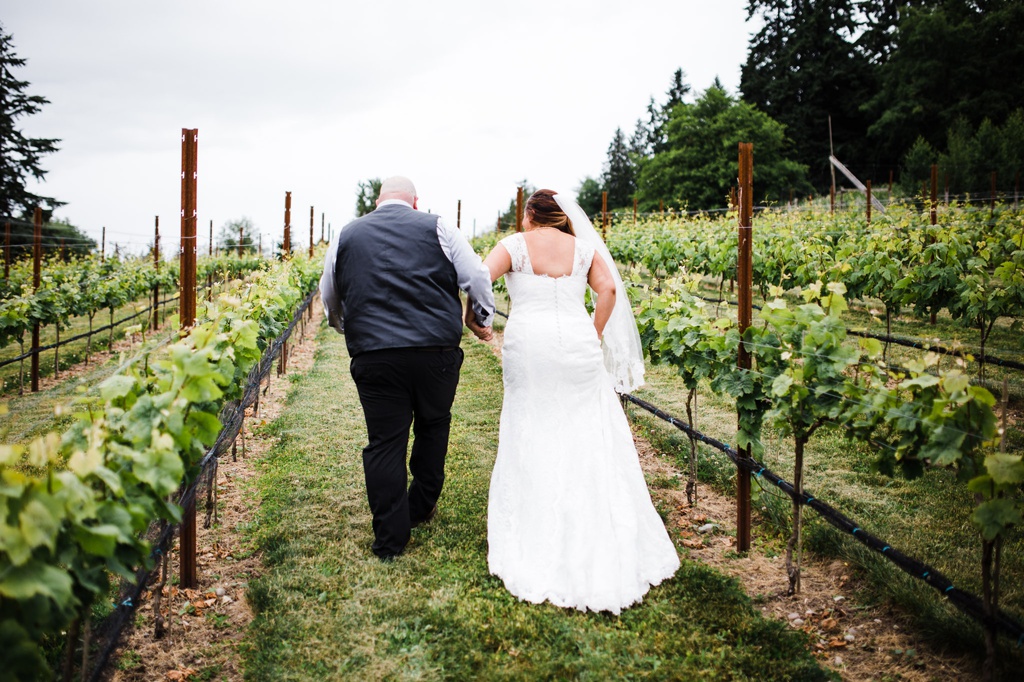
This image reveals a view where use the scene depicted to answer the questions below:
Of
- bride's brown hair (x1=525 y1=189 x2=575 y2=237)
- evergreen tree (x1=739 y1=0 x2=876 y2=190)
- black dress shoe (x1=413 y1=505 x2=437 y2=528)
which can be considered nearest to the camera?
bride's brown hair (x1=525 y1=189 x2=575 y2=237)

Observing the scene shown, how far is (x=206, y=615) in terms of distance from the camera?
3088mm

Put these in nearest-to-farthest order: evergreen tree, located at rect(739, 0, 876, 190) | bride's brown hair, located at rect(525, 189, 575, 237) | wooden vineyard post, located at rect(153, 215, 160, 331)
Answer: bride's brown hair, located at rect(525, 189, 575, 237) < wooden vineyard post, located at rect(153, 215, 160, 331) < evergreen tree, located at rect(739, 0, 876, 190)

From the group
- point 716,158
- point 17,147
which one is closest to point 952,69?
point 716,158

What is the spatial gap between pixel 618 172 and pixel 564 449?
5428cm

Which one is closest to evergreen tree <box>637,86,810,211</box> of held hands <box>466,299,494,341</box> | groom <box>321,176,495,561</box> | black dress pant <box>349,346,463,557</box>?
held hands <box>466,299,494,341</box>

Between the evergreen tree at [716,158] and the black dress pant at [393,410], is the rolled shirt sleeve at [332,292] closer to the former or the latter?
the black dress pant at [393,410]

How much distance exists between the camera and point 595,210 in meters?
50.4

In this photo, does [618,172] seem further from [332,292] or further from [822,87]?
[332,292]

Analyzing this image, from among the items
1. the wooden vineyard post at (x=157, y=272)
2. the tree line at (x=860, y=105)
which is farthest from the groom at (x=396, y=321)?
the tree line at (x=860, y=105)

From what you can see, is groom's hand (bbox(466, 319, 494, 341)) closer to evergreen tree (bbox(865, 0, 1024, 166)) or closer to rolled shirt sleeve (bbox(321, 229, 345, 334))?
rolled shirt sleeve (bbox(321, 229, 345, 334))

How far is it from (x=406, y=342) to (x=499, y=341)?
7.15 metres

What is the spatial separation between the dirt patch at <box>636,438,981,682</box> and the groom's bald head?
2.46 metres

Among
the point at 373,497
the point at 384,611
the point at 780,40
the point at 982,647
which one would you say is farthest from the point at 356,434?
the point at 780,40

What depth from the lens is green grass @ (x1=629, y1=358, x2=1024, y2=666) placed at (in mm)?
2926
